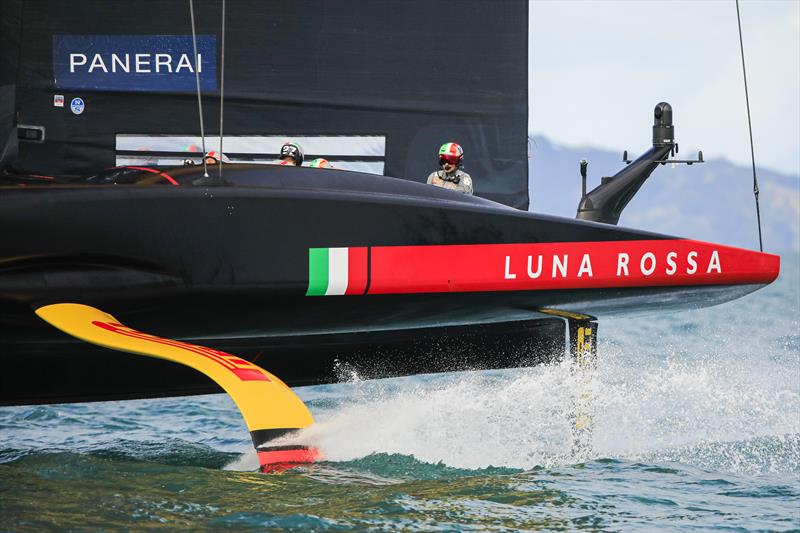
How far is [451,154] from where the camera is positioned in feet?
16.0

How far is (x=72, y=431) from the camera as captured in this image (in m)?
5.52

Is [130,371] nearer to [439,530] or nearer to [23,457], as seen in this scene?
[23,457]

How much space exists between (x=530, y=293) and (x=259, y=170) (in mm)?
1032

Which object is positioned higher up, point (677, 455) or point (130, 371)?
point (130, 371)

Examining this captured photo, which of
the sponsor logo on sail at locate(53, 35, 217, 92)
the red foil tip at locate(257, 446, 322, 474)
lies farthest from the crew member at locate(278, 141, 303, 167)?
the red foil tip at locate(257, 446, 322, 474)

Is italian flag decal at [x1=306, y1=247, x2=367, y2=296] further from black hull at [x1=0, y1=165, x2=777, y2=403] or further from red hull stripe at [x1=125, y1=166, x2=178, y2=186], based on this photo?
red hull stripe at [x1=125, y1=166, x2=178, y2=186]

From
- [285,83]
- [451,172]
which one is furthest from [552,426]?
[285,83]

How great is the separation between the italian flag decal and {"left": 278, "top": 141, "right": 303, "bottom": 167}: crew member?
1.08 m

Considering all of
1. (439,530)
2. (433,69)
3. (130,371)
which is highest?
(433,69)

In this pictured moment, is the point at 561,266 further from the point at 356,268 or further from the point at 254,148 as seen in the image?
the point at 254,148

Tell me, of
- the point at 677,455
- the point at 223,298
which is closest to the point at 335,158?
the point at 223,298

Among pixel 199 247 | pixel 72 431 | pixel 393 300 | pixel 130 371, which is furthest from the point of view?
pixel 72 431

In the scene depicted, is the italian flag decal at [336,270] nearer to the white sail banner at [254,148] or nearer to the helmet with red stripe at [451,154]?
the helmet with red stripe at [451,154]

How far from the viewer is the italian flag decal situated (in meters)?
3.83
